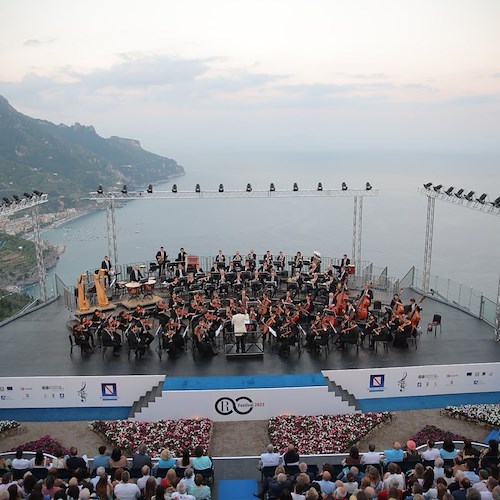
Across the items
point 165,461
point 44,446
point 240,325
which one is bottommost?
point 44,446

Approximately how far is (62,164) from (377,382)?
60782mm

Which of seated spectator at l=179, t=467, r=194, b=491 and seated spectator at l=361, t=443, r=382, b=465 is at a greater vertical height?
seated spectator at l=179, t=467, r=194, b=491

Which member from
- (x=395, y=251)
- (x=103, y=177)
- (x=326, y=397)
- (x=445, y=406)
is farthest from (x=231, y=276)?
(x=103, y=177)

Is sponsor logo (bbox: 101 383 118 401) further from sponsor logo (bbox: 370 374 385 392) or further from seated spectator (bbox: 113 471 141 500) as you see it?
sponsor logo (bbox: 370 374 385 392)

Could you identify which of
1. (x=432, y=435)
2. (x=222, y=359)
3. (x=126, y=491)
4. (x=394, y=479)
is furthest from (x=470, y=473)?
(x=222, y=359)

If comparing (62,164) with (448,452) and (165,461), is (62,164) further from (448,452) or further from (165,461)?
(448,452)

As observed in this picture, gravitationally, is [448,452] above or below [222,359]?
above

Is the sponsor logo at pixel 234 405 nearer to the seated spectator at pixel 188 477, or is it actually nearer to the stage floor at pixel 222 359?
the stage floor at pixel 222 359

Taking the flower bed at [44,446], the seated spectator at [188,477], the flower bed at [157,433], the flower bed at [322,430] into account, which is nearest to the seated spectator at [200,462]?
the seated spectator at [188,477]

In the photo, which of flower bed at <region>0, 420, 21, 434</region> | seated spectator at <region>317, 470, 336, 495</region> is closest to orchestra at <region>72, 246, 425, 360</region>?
flower bed at <region>0, 420, 21, 434</region>

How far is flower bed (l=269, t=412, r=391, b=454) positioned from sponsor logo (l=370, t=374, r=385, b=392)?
44.8 inches

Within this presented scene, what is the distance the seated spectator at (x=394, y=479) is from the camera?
8117 millimetres

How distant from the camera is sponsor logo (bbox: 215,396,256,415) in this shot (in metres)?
13.7

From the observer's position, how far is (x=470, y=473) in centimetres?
840
